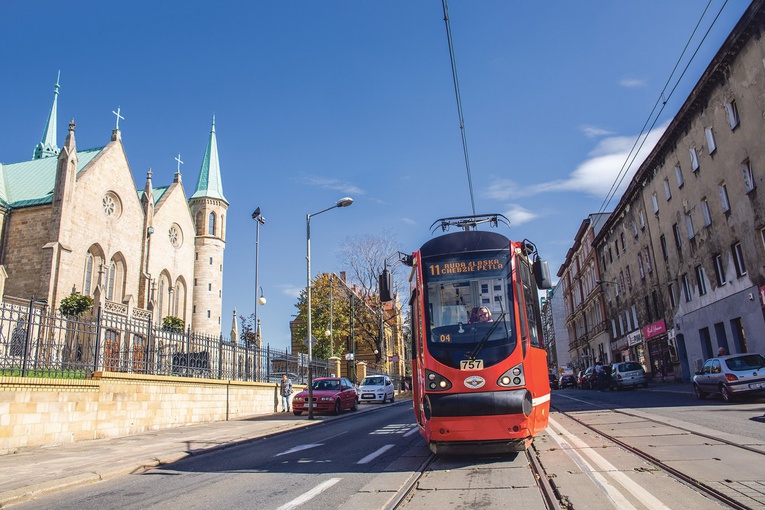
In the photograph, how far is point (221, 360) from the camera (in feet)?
66.9

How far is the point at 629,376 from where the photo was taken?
28828mm

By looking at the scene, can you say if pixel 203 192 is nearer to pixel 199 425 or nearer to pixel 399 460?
pixel 199 425

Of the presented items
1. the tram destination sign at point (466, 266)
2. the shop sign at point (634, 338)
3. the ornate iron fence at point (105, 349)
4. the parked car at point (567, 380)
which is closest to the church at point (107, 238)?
the ornate iron fence at point (105, 349)

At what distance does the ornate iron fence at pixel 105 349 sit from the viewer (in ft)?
38.6

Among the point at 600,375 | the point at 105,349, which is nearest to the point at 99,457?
the point at 105,349

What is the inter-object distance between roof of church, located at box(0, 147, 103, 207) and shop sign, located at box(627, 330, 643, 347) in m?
40.1

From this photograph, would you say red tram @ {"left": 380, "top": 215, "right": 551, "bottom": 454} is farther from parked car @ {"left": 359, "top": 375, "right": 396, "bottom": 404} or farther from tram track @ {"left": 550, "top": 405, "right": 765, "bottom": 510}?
parked car @ {"left": 359, "top": 375, "right": 396, "bottom": 404}

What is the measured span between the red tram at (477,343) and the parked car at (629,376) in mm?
23013

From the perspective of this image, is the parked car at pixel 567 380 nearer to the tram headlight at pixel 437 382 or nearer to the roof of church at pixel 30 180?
the roof of church at pixel 30 180

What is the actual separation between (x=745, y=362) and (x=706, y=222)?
11390mm

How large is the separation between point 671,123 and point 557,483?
2681cm

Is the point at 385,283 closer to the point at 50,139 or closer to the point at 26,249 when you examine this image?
the point at 26,249

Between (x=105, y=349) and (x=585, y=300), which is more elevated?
(x=585, y=300)

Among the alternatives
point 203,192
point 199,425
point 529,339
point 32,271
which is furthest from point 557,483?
point 203,192
